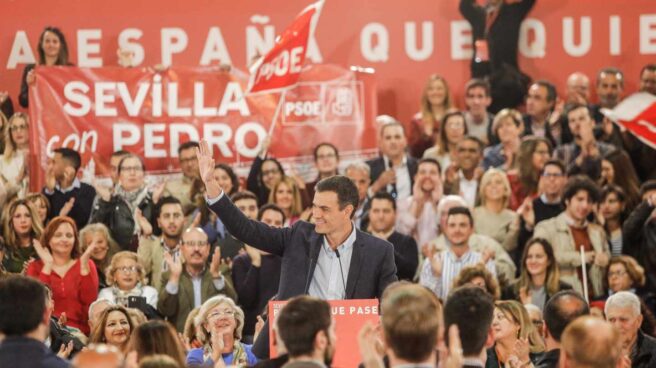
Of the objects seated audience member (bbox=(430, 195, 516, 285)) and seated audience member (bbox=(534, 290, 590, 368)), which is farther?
seated audience member (bbox=(430, 195, 516, 285))

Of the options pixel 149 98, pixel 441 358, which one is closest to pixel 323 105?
pixel 149 98

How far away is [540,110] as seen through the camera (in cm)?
1316

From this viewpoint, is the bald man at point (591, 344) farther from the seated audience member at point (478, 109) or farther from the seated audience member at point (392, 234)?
the seated audience member at point (478, 109)

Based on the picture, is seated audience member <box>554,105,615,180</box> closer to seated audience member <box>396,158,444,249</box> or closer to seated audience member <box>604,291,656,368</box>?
seated audience member <box>396,158,444,249</box>

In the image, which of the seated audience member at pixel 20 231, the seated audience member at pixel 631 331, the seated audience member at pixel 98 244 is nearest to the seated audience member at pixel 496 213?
the seated audience member at pixel 631 331

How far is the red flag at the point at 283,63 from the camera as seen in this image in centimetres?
1241

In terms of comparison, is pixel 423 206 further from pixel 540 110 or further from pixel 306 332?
pixel 306 332

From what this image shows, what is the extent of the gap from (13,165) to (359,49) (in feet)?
12.7

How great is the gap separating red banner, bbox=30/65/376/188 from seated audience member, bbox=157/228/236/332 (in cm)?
224

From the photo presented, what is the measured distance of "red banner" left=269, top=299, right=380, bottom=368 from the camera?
22.4 ft

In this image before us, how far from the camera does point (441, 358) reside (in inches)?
241

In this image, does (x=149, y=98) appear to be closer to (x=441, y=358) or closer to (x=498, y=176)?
(x=498, y=176)

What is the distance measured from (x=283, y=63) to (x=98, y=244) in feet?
8.26

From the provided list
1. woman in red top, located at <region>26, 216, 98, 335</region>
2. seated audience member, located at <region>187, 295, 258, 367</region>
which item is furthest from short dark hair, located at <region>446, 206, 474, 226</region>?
woman in red top, located at <region>26, 216, 98, 335</region>
